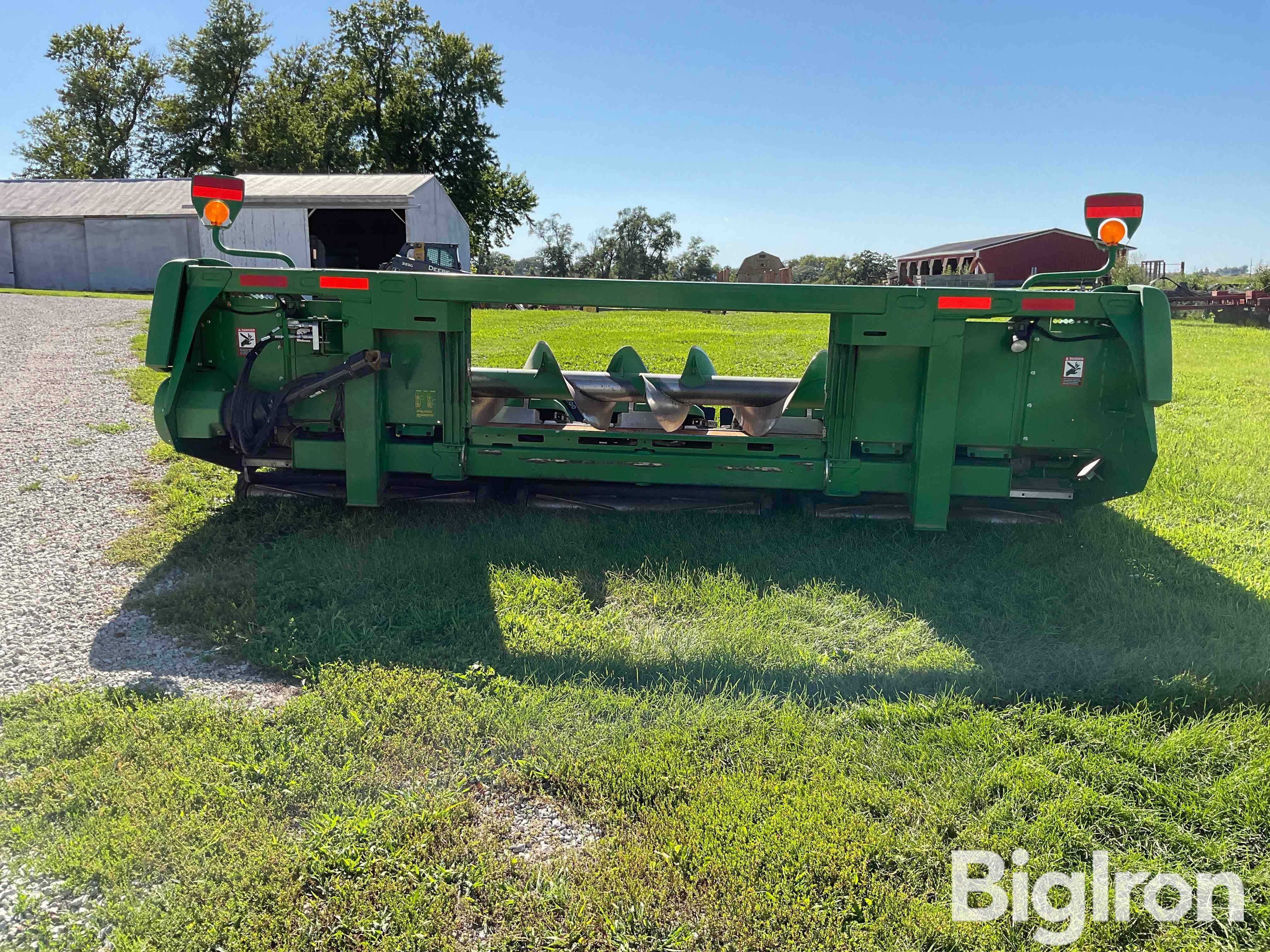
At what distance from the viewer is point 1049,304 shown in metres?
4.52

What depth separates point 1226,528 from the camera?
5211 mm

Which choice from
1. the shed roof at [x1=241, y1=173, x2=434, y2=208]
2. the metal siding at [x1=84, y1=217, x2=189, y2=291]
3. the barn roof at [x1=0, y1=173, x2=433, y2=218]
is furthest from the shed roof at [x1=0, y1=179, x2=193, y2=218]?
the shed roof at [x1=241, y1=173, x2=434, y2=208]

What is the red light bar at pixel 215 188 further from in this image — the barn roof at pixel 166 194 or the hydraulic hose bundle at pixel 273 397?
the barn roof at pixel 166 194

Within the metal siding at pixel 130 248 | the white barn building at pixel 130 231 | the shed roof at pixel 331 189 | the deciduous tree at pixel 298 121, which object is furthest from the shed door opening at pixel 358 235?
the deciduous tree at pixel 298 121

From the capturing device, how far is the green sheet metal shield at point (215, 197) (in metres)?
4.99

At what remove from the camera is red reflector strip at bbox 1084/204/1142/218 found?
15.3ft

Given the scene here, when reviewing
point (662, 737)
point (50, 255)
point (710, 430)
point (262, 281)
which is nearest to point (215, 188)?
point (262, 281)

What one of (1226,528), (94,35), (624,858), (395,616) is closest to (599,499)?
(395,616)

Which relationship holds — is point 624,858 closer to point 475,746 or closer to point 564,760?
point 564,760

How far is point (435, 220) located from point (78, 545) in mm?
25806

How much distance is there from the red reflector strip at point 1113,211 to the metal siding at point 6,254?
118ft

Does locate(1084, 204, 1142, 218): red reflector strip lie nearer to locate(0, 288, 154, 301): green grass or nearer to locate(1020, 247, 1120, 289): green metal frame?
locate(1020, 247, 1120, 289): green metal frame

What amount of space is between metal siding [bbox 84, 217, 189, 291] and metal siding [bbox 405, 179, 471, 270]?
8.63 m

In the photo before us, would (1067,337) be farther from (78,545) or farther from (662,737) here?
(78,545)
